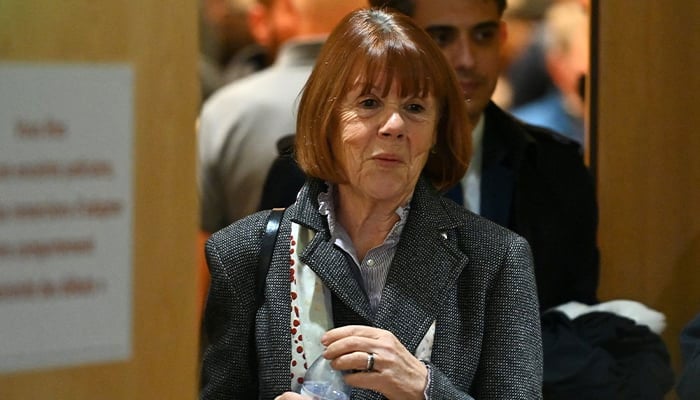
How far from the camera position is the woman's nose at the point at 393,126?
6.66 ft

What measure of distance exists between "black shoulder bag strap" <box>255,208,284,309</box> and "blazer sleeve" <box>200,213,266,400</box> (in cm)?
1

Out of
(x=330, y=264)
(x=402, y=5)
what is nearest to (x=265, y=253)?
(x=330, y=264)

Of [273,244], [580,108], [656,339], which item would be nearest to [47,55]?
[273,244]

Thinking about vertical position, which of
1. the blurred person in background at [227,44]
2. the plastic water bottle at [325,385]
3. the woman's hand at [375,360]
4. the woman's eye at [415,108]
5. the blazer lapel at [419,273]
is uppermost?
the woman's eye at [415,108]

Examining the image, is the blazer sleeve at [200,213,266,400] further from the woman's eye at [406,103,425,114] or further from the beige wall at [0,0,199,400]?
the beige wall at [0,0,199,400]

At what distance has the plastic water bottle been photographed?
198 cm

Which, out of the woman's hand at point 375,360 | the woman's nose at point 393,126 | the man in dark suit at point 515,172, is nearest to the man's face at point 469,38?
the man in dark suit at point 515,172

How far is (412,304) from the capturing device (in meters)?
2.07

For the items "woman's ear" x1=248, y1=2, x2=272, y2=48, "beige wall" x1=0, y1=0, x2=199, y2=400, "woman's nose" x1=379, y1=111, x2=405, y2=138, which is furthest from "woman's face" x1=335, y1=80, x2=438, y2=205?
"woman's ear" x1=248, y1=2, x2=272, y2=48

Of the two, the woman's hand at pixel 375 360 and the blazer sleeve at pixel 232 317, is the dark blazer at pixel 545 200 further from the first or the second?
the woman's hand at pixel 375 360

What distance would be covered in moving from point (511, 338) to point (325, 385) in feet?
1.17

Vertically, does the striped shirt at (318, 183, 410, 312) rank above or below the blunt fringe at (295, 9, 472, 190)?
below

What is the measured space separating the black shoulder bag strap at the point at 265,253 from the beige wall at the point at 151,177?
49cm

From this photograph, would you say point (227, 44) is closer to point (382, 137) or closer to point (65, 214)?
point (382, 137)
